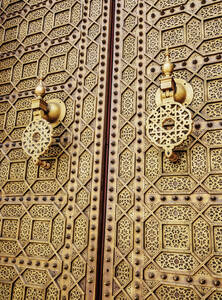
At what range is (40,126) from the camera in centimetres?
154

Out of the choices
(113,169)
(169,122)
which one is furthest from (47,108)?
(169,122)

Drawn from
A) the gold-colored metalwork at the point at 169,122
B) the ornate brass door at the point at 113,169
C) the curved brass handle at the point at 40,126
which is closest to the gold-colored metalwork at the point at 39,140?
the curved brass handle at the point at 40,126

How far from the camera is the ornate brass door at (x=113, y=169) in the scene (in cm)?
128

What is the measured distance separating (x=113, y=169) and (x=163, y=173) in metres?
0.24

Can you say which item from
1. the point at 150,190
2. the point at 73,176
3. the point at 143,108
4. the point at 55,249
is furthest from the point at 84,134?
the point at 55,249

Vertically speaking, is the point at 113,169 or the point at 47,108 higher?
the point at 47,108

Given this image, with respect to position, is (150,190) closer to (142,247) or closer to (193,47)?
(142,247)

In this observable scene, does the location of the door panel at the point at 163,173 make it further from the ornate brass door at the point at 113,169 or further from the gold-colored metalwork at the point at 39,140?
the gold-colored metalwork at the point at 39,140

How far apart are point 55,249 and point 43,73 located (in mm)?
941

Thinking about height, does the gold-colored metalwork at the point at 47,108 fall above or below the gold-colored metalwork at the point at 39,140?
above

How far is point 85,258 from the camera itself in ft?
4.70

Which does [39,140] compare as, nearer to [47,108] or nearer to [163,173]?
[47,108]

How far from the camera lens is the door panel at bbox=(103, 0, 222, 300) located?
1.24m

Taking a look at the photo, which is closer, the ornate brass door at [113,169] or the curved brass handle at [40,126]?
the ornate brass door at [113,169]
